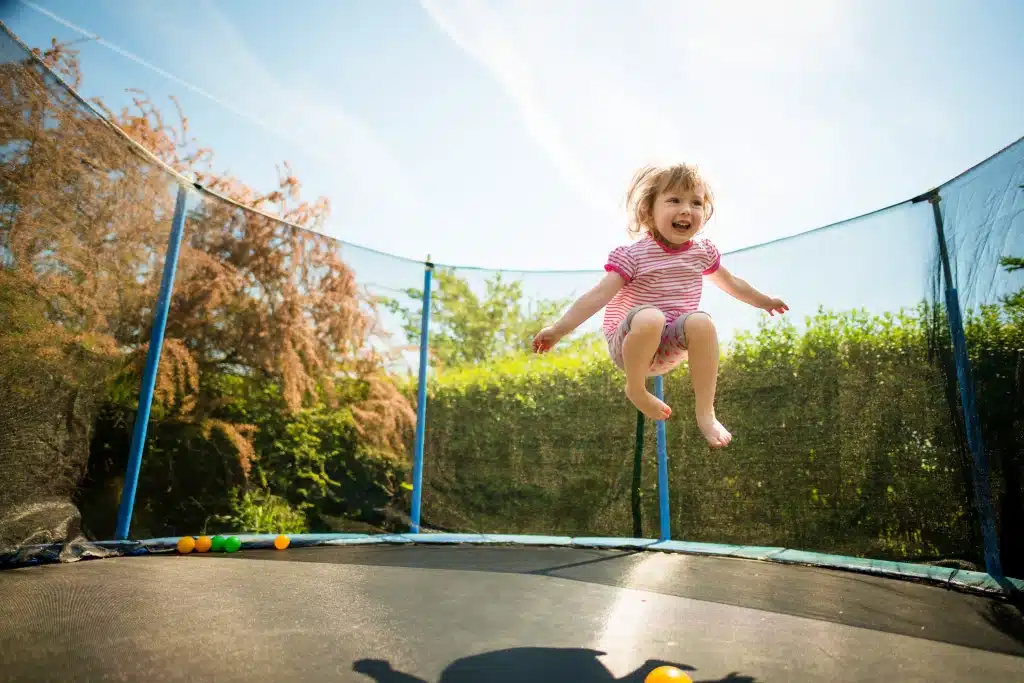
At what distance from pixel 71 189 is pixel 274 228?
1.06 m

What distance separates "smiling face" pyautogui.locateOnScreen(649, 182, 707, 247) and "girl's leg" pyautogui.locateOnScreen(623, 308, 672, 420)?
248 millimetres

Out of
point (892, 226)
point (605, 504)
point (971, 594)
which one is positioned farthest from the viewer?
point (605, 504)

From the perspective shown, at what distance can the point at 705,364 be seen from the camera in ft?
4.88

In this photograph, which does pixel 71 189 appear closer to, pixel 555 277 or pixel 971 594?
pixel 555 277

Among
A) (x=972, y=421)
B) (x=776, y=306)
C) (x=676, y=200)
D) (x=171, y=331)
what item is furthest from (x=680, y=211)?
(x=171, y=331)

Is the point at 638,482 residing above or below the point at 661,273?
below

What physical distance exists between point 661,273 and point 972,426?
1.28 meters

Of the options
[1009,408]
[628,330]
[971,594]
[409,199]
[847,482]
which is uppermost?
[409,199]

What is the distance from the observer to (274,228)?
3.07 m

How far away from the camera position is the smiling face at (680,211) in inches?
59.8

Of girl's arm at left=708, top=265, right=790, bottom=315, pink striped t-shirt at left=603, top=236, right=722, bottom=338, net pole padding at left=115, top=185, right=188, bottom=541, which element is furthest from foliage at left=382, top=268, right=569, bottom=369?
pink striped t-shirt at left=603, top=236, right=722, bottom=338

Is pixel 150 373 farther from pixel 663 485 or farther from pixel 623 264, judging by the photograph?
pixel 663 485

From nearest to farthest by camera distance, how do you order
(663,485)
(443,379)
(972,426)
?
(972,426), (663,485), (443,379)

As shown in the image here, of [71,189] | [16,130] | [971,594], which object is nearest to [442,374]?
[71,189]
